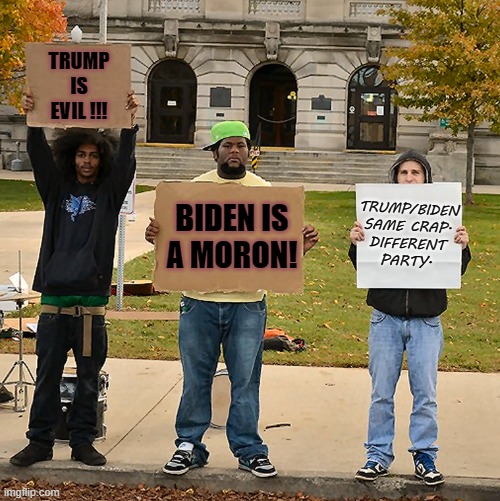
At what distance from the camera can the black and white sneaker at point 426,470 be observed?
609cm

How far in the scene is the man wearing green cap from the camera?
626 centimetres

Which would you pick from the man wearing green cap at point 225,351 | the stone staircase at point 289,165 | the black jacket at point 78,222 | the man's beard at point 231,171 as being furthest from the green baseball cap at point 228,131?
the stone staircase at point 289,165

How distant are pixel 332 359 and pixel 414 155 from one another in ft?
12.7

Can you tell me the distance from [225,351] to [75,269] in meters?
0.99

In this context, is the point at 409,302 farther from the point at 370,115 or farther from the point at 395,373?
the point at 370,115

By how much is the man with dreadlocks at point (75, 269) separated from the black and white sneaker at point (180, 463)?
0.46m

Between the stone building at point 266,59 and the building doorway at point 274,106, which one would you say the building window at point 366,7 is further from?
the building doorway at point 274,106

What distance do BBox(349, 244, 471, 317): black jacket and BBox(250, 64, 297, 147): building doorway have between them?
36785mm

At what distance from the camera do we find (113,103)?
21.4 ft

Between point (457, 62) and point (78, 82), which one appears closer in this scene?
point (78, 82)

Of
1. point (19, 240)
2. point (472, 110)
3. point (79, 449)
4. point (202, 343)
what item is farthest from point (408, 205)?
point (472, 110)

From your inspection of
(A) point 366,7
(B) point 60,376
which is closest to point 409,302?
(B) point 60,376

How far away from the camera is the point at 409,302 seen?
20.5 feet

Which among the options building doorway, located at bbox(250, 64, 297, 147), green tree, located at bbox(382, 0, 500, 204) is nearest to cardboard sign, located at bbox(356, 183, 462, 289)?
green tree, located at bbox(382, 0, 500, 204)
